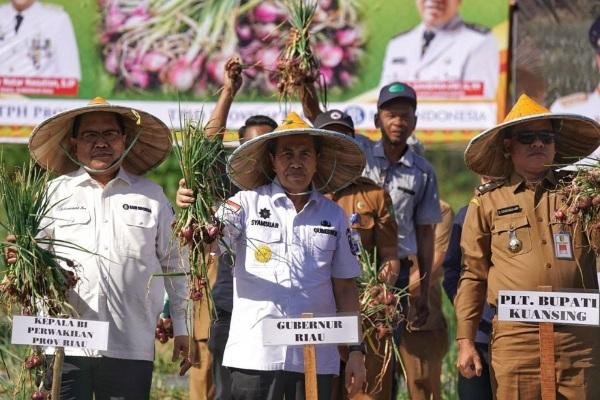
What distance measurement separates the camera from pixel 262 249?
645cm

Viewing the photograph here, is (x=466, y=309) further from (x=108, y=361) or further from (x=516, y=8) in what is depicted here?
(x=516, y=8)

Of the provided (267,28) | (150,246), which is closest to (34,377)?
(150,246)

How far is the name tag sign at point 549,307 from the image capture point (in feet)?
20.9

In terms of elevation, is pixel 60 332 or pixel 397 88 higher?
pixel 397 88

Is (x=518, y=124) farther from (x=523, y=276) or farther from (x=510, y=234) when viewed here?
(x=523, y=276)

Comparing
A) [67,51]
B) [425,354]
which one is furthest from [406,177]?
[67,51]

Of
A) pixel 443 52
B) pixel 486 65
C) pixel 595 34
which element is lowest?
pixel 486 65

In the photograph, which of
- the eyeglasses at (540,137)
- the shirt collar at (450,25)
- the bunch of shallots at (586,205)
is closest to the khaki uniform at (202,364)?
the eyeglasses at (540,137)

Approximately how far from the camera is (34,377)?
6.67 meters

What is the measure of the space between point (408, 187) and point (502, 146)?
Result: 1587 millimetres

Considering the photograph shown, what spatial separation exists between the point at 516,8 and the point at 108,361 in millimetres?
5143

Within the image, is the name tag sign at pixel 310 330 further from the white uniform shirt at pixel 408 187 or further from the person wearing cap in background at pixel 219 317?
the white uniform shirt at pixel 408 187

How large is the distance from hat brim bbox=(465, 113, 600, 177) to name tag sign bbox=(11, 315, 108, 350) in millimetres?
2136

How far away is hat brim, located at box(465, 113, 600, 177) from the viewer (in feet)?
23.3
